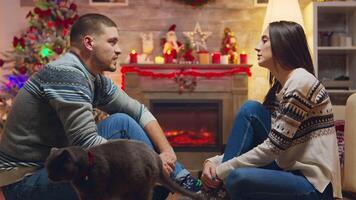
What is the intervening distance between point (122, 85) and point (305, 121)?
2.93 m

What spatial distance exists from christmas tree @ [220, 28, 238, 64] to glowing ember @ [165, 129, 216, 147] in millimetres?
734

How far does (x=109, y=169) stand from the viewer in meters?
1.46

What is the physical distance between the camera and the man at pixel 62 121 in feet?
5.18

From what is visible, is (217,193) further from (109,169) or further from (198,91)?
(198,91)

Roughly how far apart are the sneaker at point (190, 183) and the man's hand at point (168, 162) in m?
0.06

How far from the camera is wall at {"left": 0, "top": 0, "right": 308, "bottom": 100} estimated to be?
4.59 m

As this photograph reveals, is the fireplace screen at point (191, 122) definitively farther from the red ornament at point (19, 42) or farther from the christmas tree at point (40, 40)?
the red ornament at point (19, 42)

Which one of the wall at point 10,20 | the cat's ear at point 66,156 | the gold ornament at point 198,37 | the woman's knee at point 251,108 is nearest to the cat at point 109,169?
the cat's ear at point 66,156

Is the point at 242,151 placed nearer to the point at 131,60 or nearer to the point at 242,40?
the point at 131,60

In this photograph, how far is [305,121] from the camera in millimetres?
1699

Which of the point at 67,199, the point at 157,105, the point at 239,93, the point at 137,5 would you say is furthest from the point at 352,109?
the point at 137,5

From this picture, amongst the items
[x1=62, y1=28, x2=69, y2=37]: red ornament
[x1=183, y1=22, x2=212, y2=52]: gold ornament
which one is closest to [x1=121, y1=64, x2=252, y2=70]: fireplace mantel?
[x1=183, y1=22, x2=212, y2=52]: gold ornament

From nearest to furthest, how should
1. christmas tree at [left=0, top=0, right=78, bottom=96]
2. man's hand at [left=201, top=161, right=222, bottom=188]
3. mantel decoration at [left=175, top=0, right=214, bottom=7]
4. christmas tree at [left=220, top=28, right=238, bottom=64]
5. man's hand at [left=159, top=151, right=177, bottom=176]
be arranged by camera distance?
man's hand at [left=159, top=151, right=177, bottom=176] < man's hand at [left=201, top=161, right=222, bottom=188] < christmas tree at [left=0, top=0, right=78, bottom=96] < christmas tree at [left=220, top=28, right=238, bottom=64] < mantel decoration at [left=175, top=0, right=214, bottom=7]

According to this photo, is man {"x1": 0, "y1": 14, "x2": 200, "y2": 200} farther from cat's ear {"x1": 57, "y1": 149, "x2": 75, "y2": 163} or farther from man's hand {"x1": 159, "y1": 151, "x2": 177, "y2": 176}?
cat's ear {"x1": 57, "y1": 149, "x2": 75, "y2": 163}
